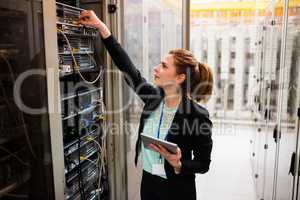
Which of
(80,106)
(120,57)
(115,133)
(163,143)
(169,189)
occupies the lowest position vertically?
(169,189)

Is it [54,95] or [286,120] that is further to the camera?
[286,120]

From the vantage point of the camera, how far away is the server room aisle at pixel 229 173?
3.19 m

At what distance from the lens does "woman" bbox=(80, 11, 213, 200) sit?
1.54 metres

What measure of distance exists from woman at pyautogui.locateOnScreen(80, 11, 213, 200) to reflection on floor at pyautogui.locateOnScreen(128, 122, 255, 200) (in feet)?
2.14

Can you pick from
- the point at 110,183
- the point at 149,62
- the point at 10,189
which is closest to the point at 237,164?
the point at 149,62

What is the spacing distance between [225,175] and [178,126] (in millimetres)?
2405

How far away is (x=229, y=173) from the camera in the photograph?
12.3 ft

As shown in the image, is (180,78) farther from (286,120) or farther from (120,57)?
(286,120)

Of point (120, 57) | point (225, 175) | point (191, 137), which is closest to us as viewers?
point (191, 137)

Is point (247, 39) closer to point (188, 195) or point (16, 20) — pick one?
point (188, 195)

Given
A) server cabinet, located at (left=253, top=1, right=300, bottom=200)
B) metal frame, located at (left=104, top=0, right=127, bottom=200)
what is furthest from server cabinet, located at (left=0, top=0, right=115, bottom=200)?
server cabinet, located at (left=253, top=1, right=300, bottom=200)

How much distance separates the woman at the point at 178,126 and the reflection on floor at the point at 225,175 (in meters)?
0.65

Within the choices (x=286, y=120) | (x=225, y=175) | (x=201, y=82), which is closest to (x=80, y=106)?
(x=201, y=82)

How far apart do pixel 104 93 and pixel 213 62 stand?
419cm
